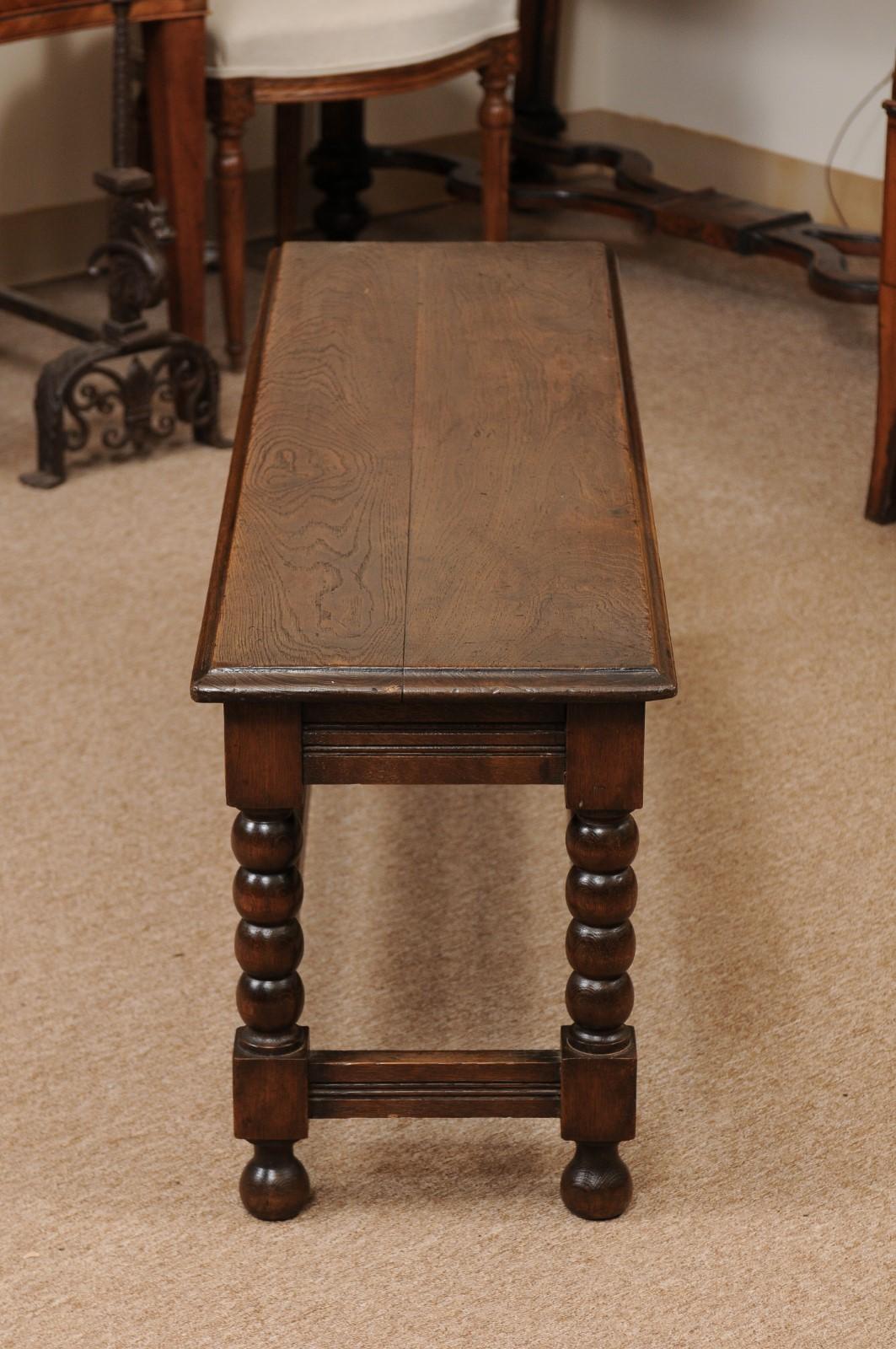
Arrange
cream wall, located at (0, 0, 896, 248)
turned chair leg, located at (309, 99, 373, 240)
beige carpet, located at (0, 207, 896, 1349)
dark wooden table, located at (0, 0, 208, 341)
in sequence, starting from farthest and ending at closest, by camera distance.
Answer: turned chair leg, located at (309, 99, 373, 240), cream wall, located at (0, 0, 896, 248), dark wooden table, located at (0, 0, 208, 341), beige carpet, located at (0, 207, 896, 1349)

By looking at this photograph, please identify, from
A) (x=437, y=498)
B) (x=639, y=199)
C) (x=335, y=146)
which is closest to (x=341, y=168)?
(x=335, y=146)

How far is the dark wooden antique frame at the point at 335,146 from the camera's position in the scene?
2.75 m

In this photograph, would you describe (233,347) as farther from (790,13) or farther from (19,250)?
(790,13)

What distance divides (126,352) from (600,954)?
1651 mm

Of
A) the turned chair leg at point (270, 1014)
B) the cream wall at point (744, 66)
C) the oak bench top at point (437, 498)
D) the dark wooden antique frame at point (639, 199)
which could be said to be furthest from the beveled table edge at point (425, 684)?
the cream wall at point (744, 66)

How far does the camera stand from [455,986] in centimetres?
154

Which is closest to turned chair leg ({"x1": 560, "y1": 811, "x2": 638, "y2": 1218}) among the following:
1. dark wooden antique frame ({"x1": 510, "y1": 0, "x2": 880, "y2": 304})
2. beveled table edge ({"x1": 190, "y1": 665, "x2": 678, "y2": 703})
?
beveled table edge ({"x1": 190, "y1": 665, "x2": 678, "y2": 703})

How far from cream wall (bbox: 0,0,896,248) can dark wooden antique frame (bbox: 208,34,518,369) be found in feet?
0.75

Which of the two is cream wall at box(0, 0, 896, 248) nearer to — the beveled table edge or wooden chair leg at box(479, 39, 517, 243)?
wooden chair leg at box(479, 39, 517, 243)

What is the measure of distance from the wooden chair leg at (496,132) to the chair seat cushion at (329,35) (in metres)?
0.14

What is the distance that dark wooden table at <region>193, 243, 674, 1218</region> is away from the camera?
3.75 feet

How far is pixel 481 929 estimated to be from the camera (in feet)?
5.32

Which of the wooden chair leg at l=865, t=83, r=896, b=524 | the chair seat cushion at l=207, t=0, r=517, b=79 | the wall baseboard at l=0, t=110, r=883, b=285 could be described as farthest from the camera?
the wall baseboard at l=0, t=110, r=883, b=285

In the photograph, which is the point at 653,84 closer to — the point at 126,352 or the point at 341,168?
the point at 341,168
